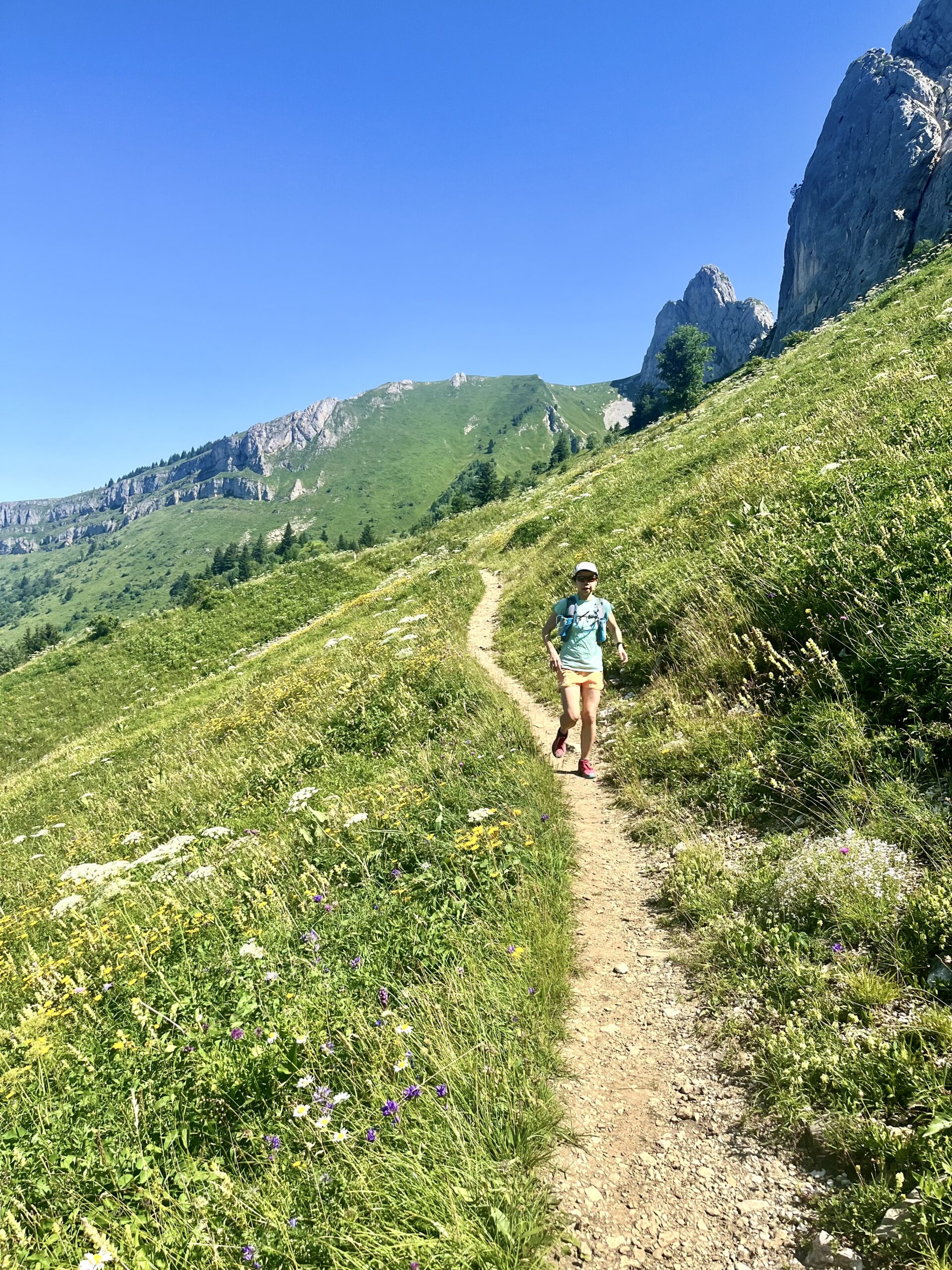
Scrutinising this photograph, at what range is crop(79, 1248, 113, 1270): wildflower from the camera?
254cm

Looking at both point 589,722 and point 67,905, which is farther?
point 589,722

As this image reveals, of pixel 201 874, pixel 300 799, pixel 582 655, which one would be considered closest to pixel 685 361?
pixel 582 655

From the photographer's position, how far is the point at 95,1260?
265 centimetres

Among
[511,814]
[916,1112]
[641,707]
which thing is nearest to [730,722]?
[641,707]

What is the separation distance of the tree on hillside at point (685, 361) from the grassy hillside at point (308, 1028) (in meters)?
93.3

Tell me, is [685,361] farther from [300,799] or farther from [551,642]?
[300,799]

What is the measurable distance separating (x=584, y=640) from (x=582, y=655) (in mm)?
254

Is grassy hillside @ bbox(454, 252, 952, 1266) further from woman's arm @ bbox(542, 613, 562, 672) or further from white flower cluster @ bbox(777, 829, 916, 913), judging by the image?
woman's arm @ bbox(542, 613, 562, 672)

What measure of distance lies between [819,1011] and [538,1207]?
205 centimetres

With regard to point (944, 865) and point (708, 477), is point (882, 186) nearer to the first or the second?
point (708, 477)

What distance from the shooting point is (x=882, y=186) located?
136750mm

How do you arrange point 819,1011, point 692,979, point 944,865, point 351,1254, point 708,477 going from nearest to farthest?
point 351,1254
point 819,1011
point 944,865
point 692,979
point 708,477

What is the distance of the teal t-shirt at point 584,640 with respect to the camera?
9.06m

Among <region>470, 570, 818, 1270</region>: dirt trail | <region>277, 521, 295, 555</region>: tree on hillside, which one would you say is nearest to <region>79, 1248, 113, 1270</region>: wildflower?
<region>470, 570, 818, 1270</region>: dirt trail
